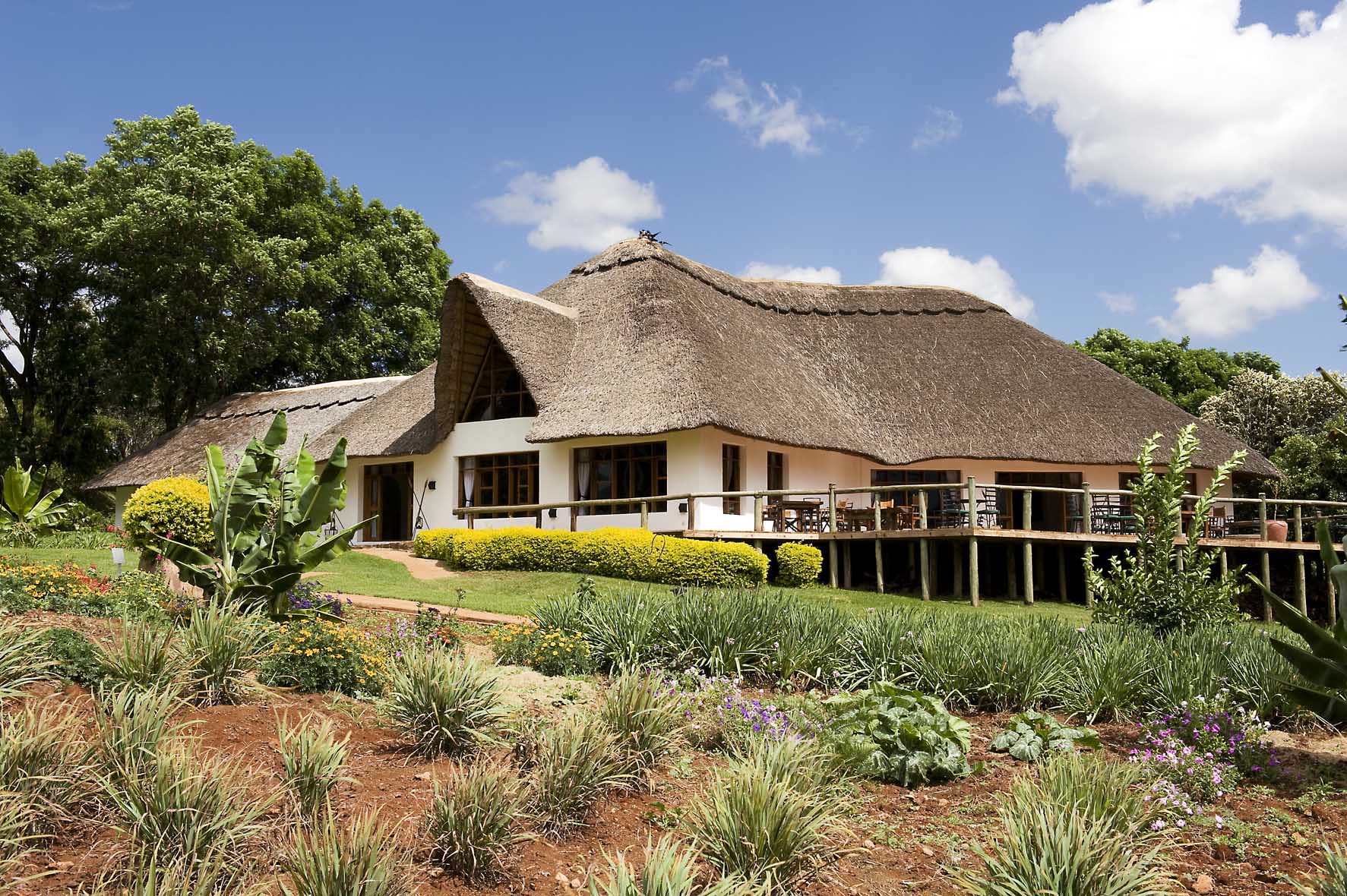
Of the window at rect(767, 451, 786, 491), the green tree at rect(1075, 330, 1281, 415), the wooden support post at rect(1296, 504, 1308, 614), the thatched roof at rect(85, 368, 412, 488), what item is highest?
the green tree at rect(1075, 330, 1281, 415)

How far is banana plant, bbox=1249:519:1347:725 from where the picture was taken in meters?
7.44

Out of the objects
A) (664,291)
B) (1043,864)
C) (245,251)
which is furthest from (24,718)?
(245,251)

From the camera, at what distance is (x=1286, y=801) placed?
6.88 meters

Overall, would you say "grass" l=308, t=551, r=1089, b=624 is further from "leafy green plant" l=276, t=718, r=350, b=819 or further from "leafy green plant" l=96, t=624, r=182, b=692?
"leafy green plant" l=276, t=718, r=350, b=819

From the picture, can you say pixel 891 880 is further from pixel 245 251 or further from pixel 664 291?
pixel 245 251

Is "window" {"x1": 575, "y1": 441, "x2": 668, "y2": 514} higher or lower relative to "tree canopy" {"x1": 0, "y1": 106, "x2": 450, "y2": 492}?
lower

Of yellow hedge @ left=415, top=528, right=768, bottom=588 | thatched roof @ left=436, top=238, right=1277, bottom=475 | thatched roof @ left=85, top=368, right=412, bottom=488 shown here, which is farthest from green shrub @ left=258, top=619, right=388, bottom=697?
thatched roof @ left=85, top=368, right=412, bottom=488

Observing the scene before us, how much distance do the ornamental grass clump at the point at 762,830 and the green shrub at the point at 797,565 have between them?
47.3ft

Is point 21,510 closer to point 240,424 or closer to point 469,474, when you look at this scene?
point 469,474

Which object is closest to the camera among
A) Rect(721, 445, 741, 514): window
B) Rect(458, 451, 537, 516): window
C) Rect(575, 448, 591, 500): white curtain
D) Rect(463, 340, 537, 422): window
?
Rect(721, 445, 741, 514): window

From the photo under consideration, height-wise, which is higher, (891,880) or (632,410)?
(632,410)

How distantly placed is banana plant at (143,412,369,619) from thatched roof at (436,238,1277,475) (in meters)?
11.9

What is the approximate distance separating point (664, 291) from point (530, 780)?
70.7 feet

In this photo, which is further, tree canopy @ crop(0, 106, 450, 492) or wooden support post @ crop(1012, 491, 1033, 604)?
tree canopy @ crop(0, 106, 450, 492)
